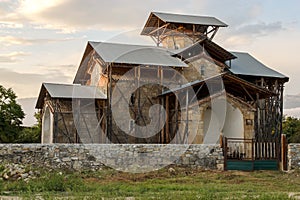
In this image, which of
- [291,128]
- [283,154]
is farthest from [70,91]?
[291,128]

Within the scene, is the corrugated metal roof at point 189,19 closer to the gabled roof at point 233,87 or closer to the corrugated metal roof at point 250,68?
the corrugated metal roof at point 250,68

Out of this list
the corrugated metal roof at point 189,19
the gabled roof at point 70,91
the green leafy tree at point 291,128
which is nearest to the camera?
the gabled roof at point 70,91

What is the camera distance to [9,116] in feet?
96.5

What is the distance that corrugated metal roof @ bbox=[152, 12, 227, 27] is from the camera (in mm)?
30984

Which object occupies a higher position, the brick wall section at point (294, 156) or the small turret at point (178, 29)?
the small turret at point (178, 29)

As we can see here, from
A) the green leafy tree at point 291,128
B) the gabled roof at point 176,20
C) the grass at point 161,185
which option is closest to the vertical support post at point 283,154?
the grass at point 161,185

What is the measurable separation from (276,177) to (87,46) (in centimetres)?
1573

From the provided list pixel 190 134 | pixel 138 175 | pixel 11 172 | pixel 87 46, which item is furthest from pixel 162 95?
pixel 11 172

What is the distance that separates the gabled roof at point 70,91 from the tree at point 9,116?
5.99ft

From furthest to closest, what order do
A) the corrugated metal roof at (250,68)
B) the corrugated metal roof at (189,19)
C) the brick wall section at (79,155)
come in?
the corrugated metal roof at (189,19)
the corrugated metal roof at (250,68)
the brick wall section at (79,155)

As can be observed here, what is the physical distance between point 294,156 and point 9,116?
16929mm

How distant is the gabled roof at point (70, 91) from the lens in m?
27.2

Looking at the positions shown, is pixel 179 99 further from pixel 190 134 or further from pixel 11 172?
pixel 11 172

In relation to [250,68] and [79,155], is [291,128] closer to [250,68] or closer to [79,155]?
[250,68]
